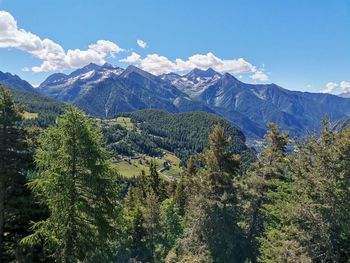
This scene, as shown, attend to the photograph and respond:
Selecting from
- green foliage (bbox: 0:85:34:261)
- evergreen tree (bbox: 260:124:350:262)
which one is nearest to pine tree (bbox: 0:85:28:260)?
green foliage (bbox: 0:85:34:261)

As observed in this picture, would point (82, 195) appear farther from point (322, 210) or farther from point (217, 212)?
point (322, 210)

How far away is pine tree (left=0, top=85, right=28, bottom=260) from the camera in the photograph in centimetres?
2033

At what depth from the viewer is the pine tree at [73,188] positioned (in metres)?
19.7

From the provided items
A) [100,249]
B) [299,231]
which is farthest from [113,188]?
[299,231]

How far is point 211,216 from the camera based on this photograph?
30797 millimetres

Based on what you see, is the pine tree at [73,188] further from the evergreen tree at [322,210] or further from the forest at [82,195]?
the evergreen tree at [322,210]

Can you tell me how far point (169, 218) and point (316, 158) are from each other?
3361 cm

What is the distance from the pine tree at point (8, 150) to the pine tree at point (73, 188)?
45.0 inches

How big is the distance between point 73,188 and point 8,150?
4443mm

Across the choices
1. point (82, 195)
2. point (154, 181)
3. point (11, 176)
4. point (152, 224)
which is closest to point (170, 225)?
point (152, 224)

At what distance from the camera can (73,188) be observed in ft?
66.5

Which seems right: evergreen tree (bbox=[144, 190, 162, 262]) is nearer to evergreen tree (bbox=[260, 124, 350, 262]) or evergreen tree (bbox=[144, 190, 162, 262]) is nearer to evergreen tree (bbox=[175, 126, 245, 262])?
evergreen tree (bbox=[175, 126, 245, 262])

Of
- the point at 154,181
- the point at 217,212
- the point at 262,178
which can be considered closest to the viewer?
the point at 217,212

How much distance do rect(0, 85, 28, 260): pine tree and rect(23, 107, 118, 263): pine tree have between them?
45.0 inches
